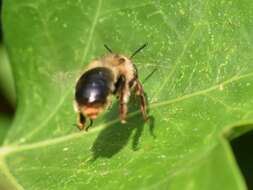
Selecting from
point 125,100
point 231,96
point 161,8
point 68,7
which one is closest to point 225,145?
point 231,96

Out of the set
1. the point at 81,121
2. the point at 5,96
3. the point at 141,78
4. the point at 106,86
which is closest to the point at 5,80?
the point at 5,96

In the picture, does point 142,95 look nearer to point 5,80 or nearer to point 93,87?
point 93,87

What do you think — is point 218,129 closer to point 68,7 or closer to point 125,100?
point 125,100

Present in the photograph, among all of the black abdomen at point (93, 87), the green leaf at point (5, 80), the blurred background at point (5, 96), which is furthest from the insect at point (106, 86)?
the green leaf at point (5, 80)

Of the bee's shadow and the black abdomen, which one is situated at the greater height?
the black abdomen

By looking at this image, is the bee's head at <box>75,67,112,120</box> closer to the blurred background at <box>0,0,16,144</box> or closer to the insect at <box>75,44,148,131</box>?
the insect at <box>75,44,148,131</box>

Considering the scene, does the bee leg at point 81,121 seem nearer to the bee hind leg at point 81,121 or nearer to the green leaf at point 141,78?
the bee hind leg at point 81,121

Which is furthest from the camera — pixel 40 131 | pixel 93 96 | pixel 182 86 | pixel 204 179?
pixel 40 131

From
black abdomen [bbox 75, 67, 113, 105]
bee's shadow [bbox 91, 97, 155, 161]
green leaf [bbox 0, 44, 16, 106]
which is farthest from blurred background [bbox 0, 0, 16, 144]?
black abdomen [bbox 75, 67, 113, 105]
